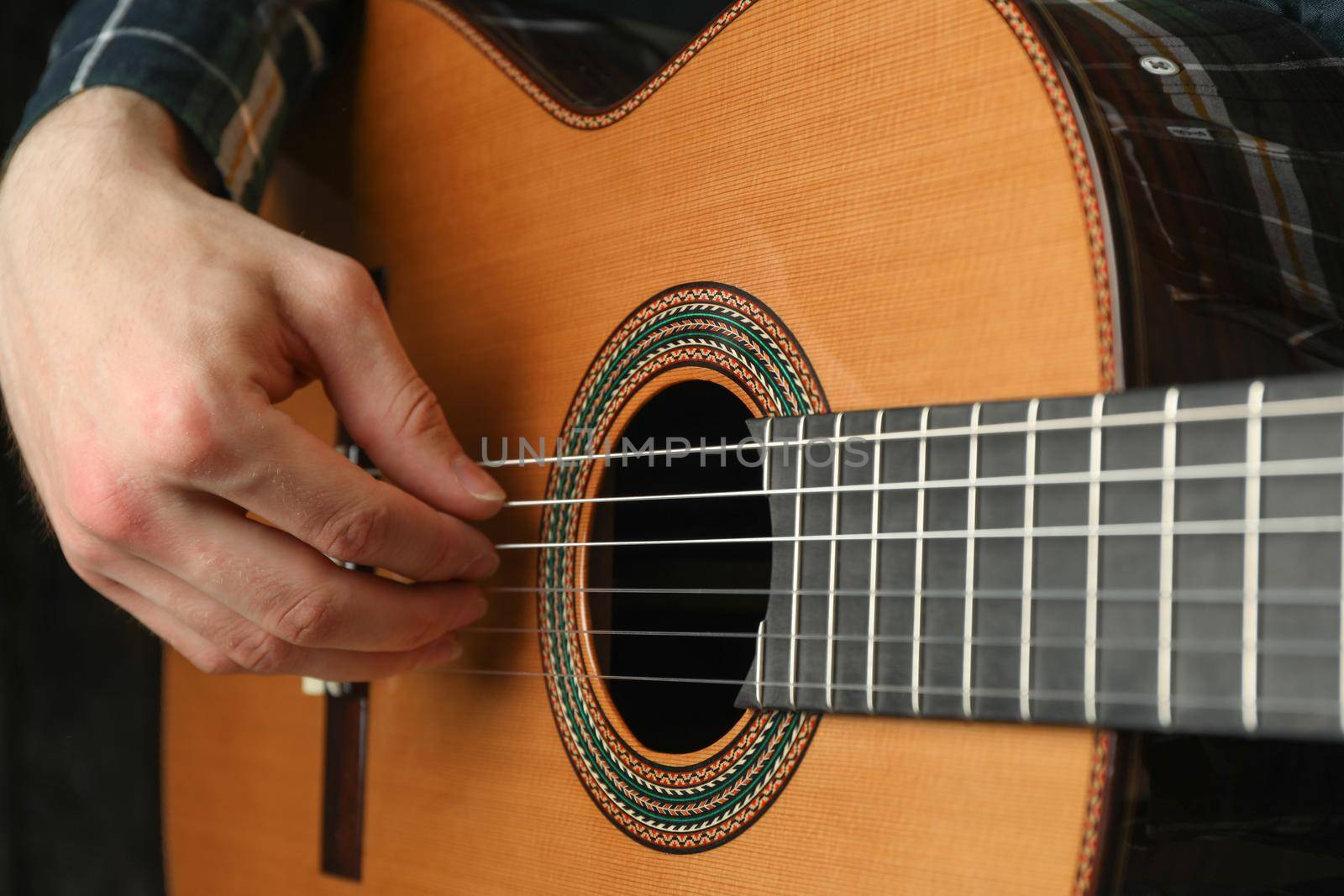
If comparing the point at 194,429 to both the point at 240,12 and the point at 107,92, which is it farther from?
the point at 240,12

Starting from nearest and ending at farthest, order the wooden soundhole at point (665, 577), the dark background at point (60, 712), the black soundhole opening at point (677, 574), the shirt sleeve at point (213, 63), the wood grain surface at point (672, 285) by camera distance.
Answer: the wood grain surface at point (672, 285) < the wooden soundhole at point (665, 577) < the black soundhole opening at point (677, 574) < the shirt sleeve at point (213, 63) < the dark background at point (60, 712)

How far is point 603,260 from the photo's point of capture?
2.56 ft

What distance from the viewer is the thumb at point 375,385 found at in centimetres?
77

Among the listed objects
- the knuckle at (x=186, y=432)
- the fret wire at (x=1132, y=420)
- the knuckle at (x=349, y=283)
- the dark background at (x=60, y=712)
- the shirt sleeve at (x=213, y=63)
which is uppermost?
the shirt sleeve at (x=213, y=63)

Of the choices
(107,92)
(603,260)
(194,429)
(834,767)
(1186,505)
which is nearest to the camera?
(1186,505)

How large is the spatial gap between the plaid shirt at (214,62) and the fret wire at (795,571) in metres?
0.67

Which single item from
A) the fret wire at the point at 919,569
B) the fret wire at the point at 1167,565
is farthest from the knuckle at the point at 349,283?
the fret wire at the point at 1167,565

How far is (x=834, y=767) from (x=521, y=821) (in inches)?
12.2

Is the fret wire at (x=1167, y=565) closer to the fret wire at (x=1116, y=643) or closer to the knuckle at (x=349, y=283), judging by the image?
the fret wire at (x=1116, y=643)

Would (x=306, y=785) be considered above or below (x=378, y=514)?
below

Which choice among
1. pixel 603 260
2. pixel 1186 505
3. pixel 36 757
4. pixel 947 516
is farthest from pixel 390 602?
pixel 36 757

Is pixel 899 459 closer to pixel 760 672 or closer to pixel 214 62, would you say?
pixel 760 672

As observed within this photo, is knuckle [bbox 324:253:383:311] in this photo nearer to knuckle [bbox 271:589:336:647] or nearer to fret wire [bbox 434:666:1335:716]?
knuckle [bbox 271:589:336:647]

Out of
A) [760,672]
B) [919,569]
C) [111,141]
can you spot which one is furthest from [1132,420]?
[111,141]
